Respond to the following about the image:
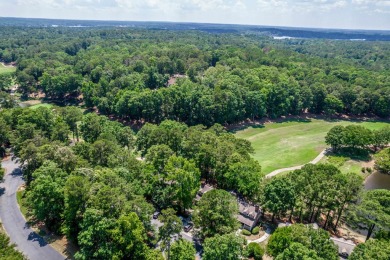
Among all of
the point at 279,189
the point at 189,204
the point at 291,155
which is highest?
the point at 279,189

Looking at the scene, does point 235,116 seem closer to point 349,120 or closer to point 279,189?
point 349,120

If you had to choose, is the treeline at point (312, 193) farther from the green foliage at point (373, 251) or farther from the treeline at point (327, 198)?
the green foliage at point (373, 251)

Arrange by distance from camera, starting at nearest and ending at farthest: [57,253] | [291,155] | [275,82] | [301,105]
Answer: [57,253]
[291,155]
[301,105]
[275,82]

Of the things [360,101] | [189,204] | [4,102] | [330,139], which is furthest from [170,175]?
[360,101]

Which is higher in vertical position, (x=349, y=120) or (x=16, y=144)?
(x=16, y=144)

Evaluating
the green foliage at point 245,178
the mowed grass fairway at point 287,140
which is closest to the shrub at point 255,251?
the green foliage at point 245,178

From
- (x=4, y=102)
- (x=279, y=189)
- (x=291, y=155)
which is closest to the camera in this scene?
(x=279, y=189)
